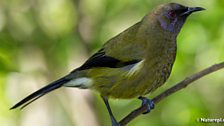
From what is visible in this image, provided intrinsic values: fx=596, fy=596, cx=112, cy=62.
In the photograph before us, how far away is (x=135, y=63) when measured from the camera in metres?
5.12

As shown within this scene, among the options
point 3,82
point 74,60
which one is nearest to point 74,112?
point 74,60

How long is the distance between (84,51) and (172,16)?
1.46 meters

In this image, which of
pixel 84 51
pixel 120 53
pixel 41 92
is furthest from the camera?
pixel 84 51

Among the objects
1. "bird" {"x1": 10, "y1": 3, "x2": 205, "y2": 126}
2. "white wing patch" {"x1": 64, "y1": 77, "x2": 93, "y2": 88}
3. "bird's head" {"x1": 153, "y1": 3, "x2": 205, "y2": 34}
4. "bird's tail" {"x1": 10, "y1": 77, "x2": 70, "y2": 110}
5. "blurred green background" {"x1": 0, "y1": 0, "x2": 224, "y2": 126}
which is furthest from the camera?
"blurred green background" {"x1": 0, "y1": 0, "x2": 224, "y2": 126}

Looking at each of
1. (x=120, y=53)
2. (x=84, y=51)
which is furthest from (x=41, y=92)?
(x=84, y=51)

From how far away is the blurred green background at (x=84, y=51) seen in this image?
6215 mm

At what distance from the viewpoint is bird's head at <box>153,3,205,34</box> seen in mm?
5301

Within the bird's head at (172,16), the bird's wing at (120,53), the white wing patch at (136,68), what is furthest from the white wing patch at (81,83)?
the bird's head at (172,16)

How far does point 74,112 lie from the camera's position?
6641 mm

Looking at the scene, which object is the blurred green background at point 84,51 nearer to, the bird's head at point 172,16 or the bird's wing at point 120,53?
the bird's head at point 172,16

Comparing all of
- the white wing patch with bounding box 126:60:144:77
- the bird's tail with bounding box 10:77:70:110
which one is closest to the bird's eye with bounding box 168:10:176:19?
the white wing patch with bounding box 126:60:144:77

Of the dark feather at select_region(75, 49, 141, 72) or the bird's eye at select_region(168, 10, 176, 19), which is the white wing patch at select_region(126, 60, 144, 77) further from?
the bird's eye at select_region(168, 10, 176, 19)

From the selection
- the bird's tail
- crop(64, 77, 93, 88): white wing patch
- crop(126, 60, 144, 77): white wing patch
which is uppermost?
the bird's tail

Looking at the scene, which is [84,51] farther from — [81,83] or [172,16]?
[172,16]
